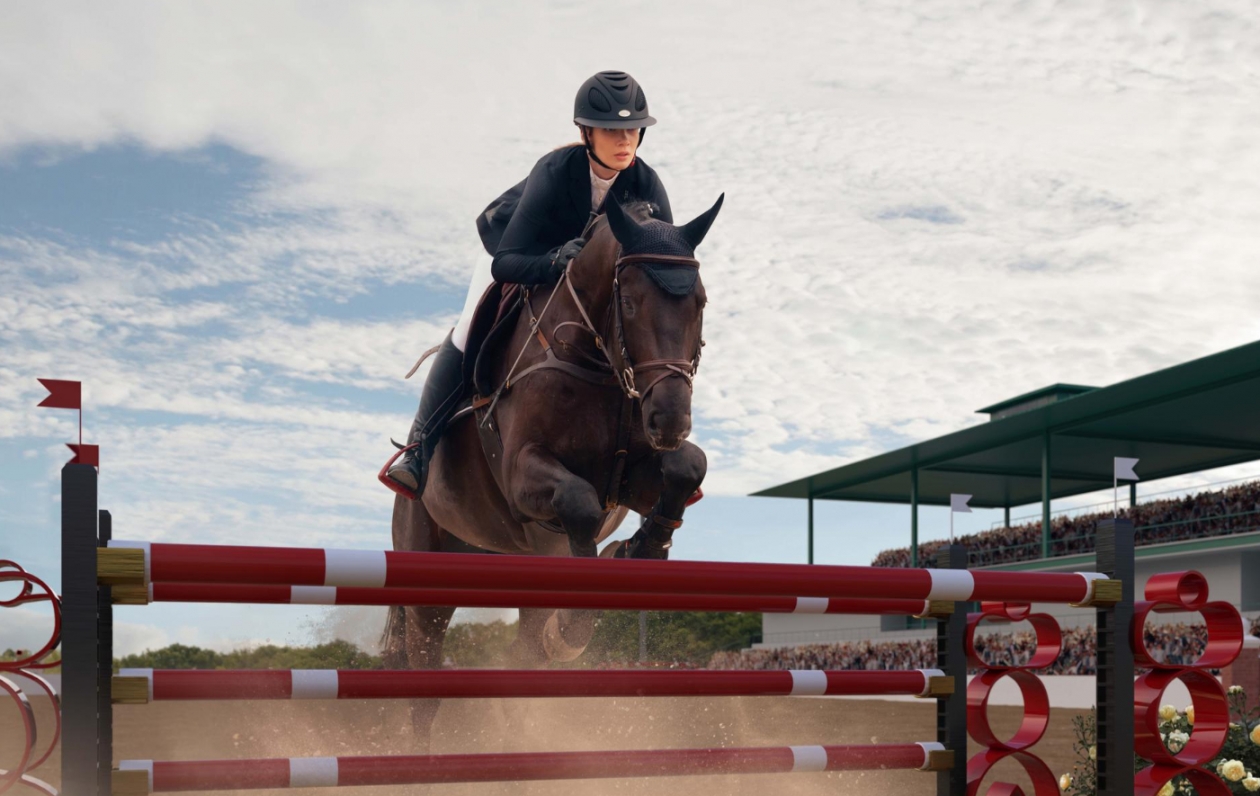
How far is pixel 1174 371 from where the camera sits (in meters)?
24.5

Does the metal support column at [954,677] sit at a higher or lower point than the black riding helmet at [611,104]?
lower

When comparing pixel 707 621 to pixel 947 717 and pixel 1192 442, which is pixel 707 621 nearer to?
pixel 1192 442

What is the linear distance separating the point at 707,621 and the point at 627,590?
5590 centimetres

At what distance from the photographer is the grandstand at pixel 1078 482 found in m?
26.2

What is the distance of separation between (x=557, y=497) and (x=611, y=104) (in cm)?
A: 149

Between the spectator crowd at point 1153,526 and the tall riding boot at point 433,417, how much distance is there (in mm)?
22919

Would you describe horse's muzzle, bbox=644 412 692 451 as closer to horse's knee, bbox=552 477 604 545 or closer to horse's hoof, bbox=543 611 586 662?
horse's knee, bbox=552 477 604 545

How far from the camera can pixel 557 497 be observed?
4.21 meters

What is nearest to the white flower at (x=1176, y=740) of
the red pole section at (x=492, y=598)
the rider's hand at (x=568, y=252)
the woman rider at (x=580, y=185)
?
the red pole section at (x=492, y=598)

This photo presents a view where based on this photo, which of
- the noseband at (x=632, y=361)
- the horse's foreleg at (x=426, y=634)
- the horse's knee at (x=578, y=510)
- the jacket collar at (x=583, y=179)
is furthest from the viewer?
the horse's foreleg at (x=426, y=634)

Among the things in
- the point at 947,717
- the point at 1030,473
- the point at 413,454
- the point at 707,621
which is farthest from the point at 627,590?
the point at 707,621

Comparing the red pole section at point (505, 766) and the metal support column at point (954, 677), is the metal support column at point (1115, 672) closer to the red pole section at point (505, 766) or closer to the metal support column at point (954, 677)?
the metal support column at point (954, 677)

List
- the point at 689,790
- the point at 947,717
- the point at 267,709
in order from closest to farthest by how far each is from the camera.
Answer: the point at 947,717 < the point at 689,790 < the point at 267,709

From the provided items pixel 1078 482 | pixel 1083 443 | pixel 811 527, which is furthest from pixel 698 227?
pixel 1078 482
